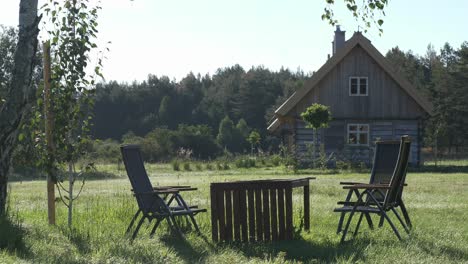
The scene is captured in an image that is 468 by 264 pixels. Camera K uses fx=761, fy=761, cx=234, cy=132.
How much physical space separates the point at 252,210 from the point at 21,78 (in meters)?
2.95

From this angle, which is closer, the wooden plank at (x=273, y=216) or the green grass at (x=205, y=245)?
the green grass at (x=205, y=245)

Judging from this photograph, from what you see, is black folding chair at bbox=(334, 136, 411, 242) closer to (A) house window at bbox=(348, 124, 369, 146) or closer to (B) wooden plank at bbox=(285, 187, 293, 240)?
(B) wooden plank at bbox=(285, 187, 293, 240)

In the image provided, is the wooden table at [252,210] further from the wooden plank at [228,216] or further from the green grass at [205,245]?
the green grass at [205,245]

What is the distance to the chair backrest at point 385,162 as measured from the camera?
9.38 m

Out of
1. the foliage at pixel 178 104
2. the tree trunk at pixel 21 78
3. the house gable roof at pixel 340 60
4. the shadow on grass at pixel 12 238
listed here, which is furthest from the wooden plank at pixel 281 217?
the foliage at pixel 178 104

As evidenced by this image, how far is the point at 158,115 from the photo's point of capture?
268ft

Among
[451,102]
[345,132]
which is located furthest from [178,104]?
[345,132]

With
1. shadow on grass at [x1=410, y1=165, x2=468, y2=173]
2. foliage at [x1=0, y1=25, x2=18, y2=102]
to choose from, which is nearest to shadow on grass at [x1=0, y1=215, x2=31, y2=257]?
shadow on grass at [x1=410, y1=165, x2=468, y2=173]

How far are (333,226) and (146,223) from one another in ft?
7.76

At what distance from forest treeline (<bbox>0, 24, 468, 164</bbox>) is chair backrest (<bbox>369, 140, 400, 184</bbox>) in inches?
1695

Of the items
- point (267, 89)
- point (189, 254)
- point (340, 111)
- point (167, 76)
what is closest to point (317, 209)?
point (189, 254)

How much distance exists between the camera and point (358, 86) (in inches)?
1297

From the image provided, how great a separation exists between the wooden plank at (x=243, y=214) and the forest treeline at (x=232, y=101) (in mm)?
44095

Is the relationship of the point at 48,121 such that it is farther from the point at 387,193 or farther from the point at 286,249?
the point at 387,193
